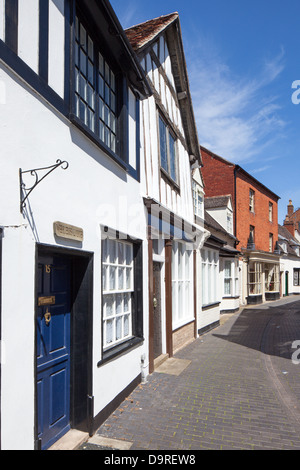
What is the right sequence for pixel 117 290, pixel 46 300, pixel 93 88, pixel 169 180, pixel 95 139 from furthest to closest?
pixel 169 180
pixel 117 290
pixel 93 88
pixel 95 139
pixel 46 300

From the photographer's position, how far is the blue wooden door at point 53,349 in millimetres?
4082

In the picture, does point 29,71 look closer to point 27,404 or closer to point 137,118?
point 27,404

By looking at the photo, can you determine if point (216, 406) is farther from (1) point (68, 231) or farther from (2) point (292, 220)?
(2) point (292, 220)

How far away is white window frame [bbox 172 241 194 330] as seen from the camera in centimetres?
992

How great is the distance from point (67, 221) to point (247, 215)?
2197cm

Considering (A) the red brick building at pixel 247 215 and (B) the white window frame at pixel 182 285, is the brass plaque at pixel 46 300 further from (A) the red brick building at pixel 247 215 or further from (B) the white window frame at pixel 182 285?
(A) the red brick building at pixel 247 215

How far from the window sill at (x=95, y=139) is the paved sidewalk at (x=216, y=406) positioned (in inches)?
160

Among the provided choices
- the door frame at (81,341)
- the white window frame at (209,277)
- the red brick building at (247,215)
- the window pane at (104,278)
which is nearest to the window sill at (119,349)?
the door frame at (81,341)

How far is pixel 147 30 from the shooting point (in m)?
8.68

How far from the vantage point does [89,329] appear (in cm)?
480

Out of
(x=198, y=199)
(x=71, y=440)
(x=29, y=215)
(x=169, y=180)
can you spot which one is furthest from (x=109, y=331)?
(x=198, y=199)

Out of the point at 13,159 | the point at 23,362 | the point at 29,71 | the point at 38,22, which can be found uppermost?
the point at 38,22
